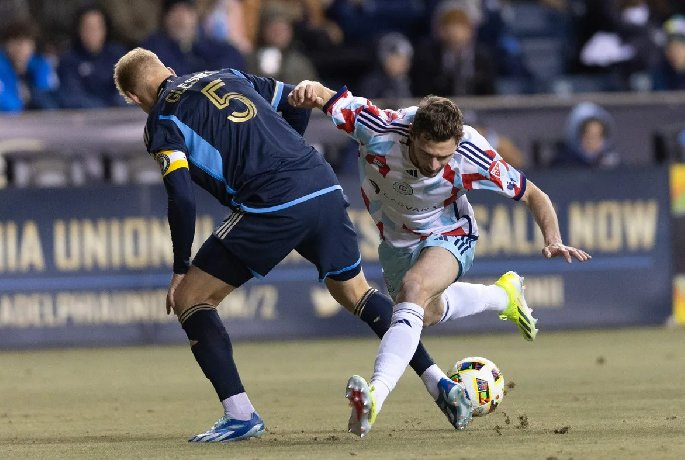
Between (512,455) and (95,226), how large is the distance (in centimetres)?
814

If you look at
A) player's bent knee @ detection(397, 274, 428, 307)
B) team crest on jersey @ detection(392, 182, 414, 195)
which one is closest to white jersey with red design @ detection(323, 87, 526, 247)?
team crest on jersey @ detection(392, 182, 414, 195)

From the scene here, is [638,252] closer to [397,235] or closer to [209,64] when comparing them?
[209,64]

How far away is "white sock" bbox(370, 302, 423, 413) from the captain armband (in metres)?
1.24

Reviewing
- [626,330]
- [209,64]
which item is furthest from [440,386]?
[209,64]

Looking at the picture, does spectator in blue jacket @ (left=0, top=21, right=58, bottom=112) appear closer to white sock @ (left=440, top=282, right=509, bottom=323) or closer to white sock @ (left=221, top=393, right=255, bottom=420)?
white sock @ (left=440, top=282, right=509, bottom=323)

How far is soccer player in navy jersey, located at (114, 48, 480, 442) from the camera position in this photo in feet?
24.3

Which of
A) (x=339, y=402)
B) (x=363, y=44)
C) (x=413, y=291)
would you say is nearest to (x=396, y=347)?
(x=413, y=291)

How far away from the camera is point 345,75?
16.8m

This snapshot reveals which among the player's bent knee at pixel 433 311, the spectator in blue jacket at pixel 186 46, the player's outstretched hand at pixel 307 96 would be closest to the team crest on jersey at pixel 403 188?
the player's outstretched hand at pixel 307 96

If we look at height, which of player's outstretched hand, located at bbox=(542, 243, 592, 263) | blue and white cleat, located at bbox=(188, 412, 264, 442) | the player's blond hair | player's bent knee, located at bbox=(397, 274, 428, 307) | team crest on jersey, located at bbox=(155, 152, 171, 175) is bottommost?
blue and white cleat, located at bbox=(188, 412, 264, 442)

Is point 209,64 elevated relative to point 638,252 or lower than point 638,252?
elevated

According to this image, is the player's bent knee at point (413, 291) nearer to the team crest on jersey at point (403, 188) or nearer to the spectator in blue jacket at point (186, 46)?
the team crest on jersey at point (403, 188)

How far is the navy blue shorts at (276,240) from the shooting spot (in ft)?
24.5

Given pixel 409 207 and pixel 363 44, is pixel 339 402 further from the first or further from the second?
pixel 363 44
